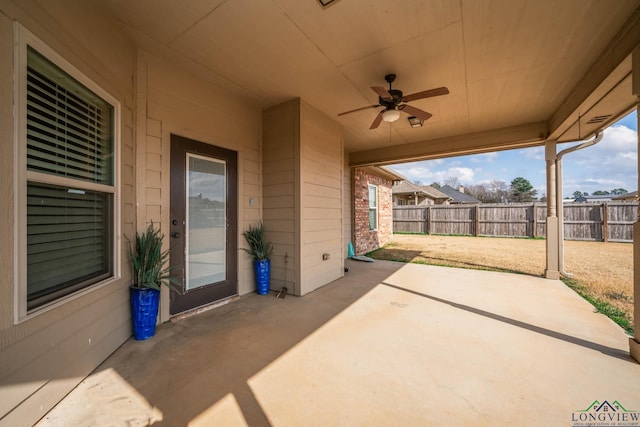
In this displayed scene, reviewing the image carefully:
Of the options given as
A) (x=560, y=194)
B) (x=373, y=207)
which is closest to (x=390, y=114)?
(x=560, y=194)

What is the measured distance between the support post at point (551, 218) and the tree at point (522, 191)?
3158 centimetres

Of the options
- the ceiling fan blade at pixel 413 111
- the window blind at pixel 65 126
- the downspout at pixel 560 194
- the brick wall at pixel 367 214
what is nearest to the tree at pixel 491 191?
the brick wall at pixel 367 214

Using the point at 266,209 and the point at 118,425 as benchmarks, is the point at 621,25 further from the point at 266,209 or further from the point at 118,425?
the point at 118,425

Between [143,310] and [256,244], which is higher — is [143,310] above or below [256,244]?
below

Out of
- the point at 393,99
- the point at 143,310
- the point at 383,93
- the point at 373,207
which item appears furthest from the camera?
the point at 373,207

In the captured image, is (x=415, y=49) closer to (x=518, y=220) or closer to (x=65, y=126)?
(x=65, y=126)

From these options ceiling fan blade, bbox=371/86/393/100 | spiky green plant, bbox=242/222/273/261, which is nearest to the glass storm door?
spiky green plant, bbox=242/222/273/261

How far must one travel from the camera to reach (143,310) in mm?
2492

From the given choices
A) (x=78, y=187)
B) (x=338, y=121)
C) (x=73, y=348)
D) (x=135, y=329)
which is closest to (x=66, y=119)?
(x=78, y=187)

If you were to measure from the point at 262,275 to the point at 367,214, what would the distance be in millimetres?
5091

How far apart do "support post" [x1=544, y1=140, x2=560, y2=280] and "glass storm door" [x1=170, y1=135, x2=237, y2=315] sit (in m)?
5.72

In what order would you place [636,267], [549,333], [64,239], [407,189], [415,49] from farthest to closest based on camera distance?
[407,189], [415,49], [549,333], [636,267], [64,239]

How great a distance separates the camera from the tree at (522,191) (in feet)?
98.7

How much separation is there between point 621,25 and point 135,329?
5514 mm
